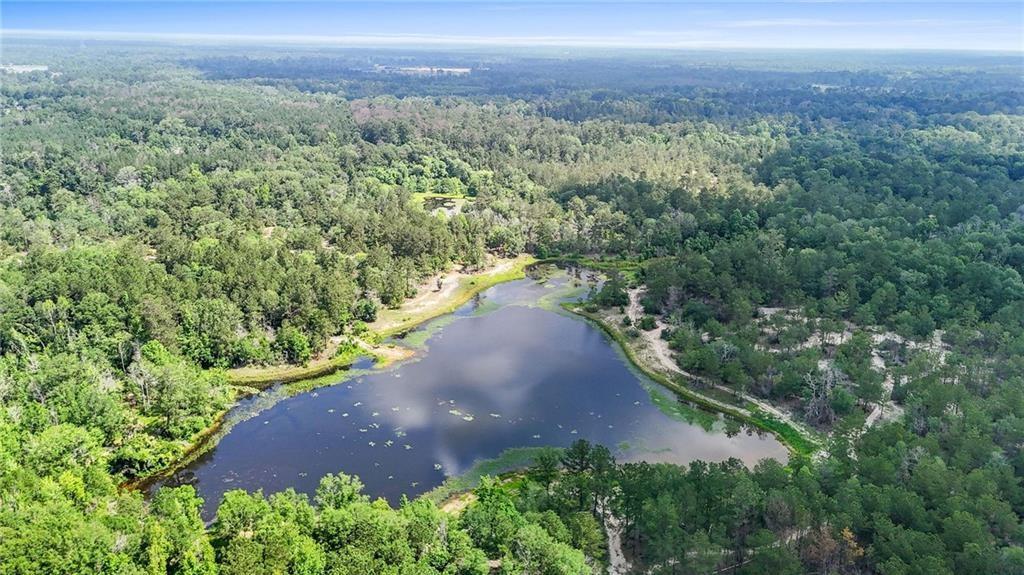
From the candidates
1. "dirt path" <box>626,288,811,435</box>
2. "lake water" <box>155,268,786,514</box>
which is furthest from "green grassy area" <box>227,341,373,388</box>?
"dirt path" <box>626,288,811,435</box>

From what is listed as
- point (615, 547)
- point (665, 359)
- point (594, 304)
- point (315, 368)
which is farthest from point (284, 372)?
point (615, 547)

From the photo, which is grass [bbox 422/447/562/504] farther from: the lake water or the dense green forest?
the dense green forest

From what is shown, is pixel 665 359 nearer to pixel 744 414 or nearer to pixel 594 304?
pixel 744 414

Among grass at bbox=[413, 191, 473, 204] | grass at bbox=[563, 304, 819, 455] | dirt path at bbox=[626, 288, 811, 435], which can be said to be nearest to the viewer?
grass at bbox=[563, 304, 819, 455]

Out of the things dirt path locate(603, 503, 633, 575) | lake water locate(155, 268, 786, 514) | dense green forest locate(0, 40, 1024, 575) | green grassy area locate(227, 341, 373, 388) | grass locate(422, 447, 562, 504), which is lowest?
grass locate(422, 447, 562, 504)

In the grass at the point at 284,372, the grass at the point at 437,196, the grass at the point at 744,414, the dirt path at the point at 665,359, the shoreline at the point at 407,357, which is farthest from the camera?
the grass at the point at 437,196

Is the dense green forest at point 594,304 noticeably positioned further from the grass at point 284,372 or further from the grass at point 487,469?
the grass at point 487,469

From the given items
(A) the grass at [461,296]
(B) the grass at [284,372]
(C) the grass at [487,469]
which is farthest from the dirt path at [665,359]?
(B) the grass at [284,372]

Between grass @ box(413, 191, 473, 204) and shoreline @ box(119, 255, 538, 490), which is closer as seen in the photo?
shoreline @ box(119, 255, 538, 490)
